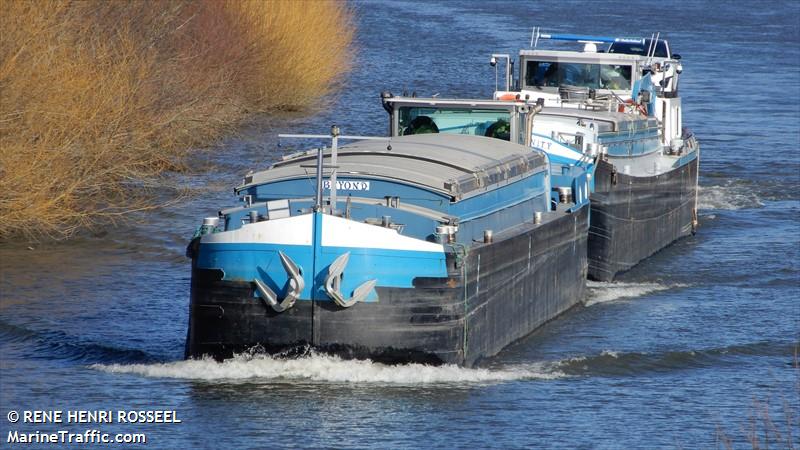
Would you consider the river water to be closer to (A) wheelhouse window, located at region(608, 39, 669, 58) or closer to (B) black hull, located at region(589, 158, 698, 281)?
(B) black hull, located at region(589, 158, 698, 281)

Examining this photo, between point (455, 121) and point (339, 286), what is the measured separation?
22.1 feet

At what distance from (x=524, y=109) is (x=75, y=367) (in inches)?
283

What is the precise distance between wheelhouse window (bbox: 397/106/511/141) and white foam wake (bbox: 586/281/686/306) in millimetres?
3159

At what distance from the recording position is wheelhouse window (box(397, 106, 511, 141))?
22.2 metres

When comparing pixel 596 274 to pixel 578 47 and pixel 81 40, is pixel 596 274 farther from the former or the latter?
pixel 578 47

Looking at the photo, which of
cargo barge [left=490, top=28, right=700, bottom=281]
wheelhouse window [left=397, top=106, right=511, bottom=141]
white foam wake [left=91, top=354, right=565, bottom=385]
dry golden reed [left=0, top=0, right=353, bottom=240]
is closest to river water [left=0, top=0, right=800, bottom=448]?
white foam wake [left=91, top=354, right=565, bottom=385]

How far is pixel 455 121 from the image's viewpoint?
880 inches

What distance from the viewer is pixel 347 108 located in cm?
4769

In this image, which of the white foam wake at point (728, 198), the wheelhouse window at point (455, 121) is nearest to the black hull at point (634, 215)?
the white foam wake at point (728, 198)

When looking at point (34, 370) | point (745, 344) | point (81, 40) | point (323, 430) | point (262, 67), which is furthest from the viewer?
point (262, 67)

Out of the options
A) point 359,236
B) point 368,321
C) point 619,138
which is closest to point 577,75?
point 619,138

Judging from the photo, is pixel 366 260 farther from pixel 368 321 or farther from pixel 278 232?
pixel 278 232

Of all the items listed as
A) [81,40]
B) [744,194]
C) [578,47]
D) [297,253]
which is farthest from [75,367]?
[578,47]

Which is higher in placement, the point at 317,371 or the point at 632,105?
the point at 632,105
